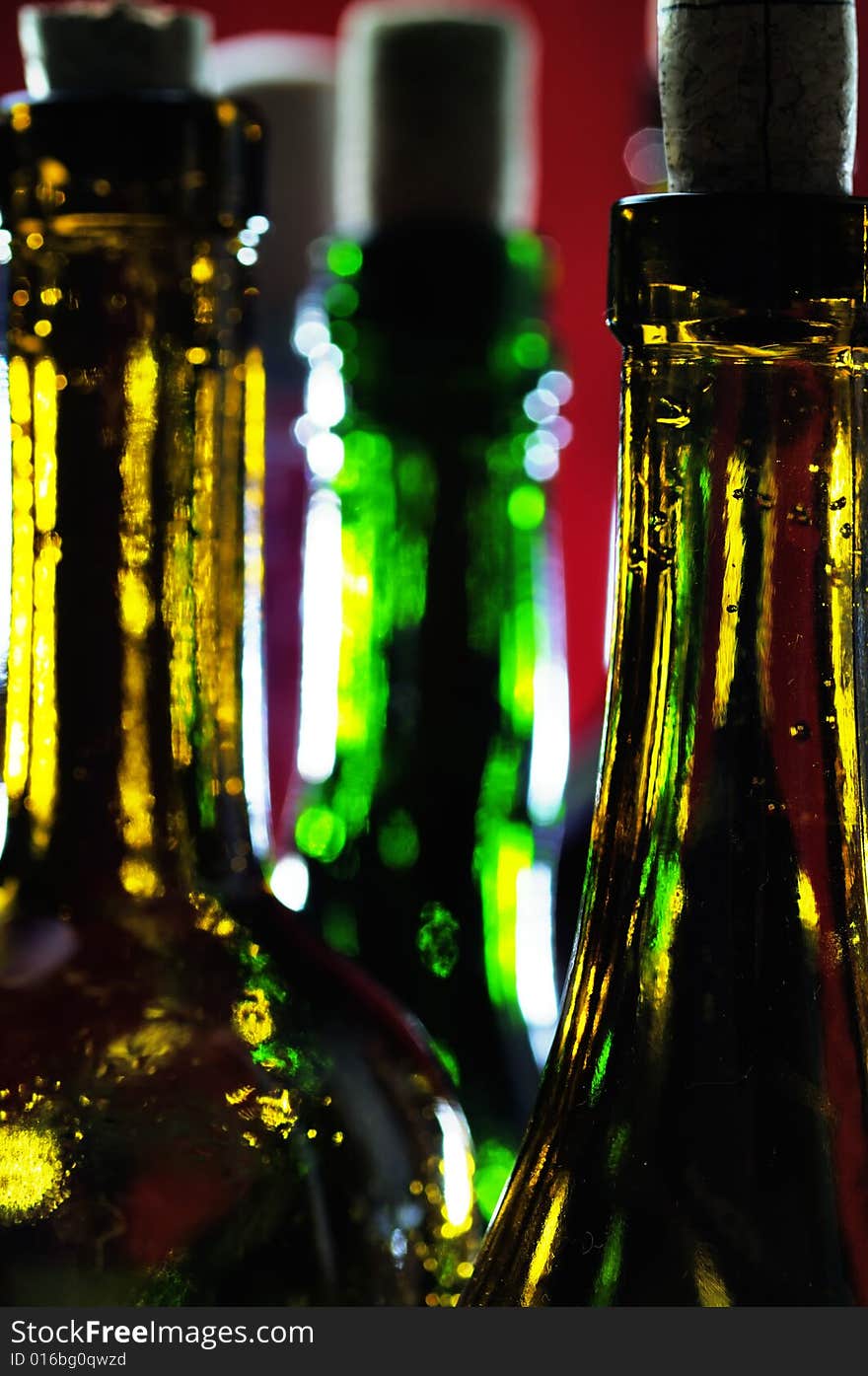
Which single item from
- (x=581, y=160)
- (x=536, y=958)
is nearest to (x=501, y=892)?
(x=536, y=958)

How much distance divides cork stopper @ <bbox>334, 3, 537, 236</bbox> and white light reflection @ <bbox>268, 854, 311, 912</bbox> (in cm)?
12

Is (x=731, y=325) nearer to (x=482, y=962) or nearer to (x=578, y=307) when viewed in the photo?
(x=482, y=962)

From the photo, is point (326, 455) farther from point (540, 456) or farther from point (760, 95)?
point (760, 95)

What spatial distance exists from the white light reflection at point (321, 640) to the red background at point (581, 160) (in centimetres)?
80

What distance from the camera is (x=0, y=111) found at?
0.28 m

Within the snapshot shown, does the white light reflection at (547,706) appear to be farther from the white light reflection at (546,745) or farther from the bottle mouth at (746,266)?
the bottle mouth at (746,266)

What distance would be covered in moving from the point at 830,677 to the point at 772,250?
0.17 ft

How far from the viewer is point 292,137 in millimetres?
431

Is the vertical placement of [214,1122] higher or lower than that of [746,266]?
lower

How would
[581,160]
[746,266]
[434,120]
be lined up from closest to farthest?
[746,266] < [434,120] < [581,160]

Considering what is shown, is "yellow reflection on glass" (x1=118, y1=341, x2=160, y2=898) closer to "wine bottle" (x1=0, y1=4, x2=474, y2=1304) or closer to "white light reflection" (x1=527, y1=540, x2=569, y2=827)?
"wine bottle" (x1=0, y1=4, x2=474, y2=1304)

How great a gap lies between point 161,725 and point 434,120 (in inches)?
5.0

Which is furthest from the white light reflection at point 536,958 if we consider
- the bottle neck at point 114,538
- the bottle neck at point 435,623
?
the bottle neck at point 114,538

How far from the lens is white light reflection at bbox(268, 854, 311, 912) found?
1.21 feet
